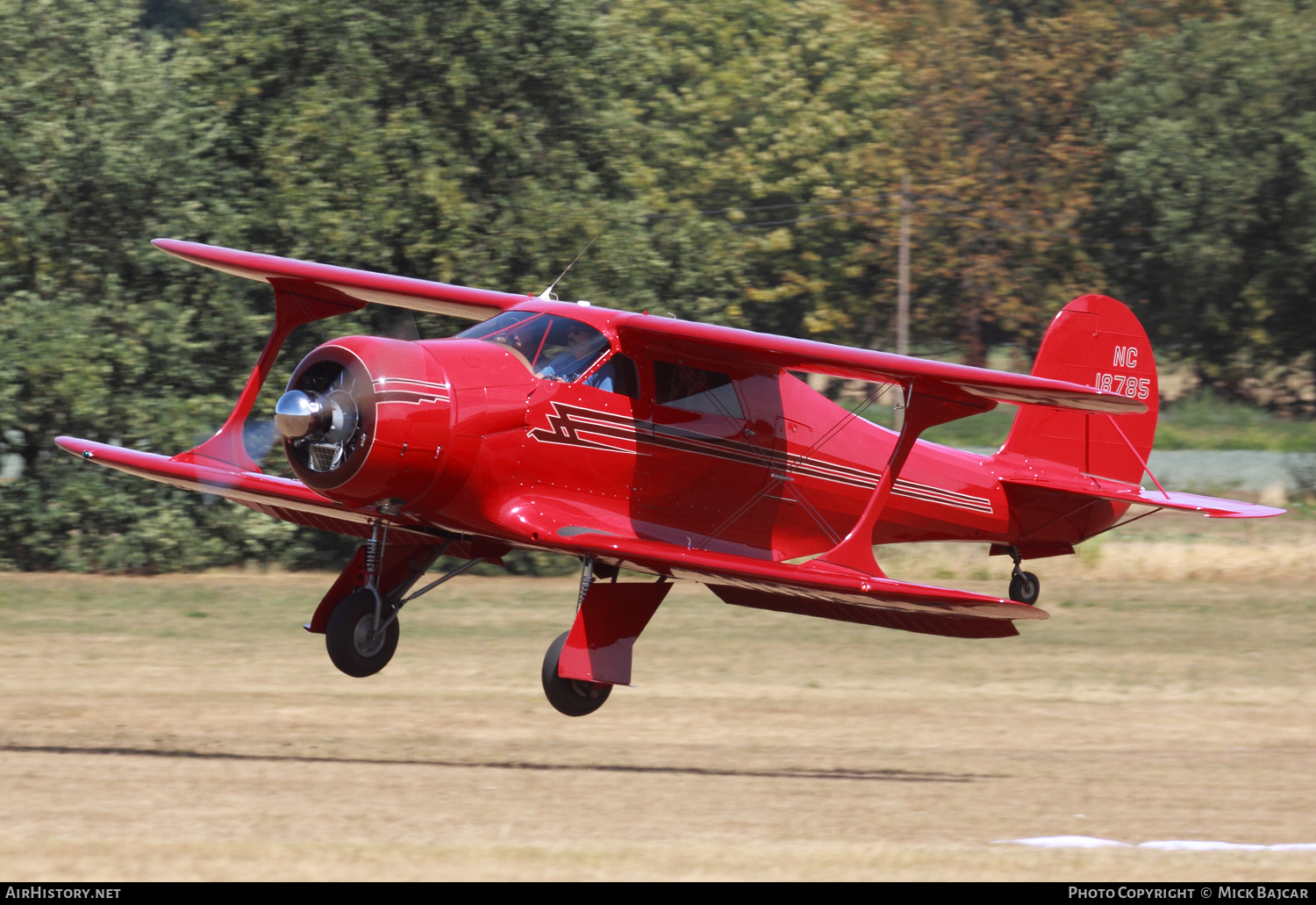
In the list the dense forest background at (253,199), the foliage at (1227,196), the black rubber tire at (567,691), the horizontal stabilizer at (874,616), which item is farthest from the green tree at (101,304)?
the foliage at (1227,196)

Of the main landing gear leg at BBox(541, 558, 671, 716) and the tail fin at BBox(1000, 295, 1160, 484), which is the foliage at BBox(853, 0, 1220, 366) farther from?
the main landing gear leg at BBox(541, 558, 671, 716)

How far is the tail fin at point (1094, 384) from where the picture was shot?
43.4 ft

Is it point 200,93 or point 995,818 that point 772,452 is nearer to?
point 995,818

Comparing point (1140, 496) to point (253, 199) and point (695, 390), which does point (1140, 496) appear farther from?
point (253, 199)

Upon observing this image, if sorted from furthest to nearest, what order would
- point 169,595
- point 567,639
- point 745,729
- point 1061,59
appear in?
point 1061,59 → point 169,595 → point 745,729 → point 567,639

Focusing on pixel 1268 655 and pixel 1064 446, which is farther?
pixel 1268 655

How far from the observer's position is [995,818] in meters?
11.2

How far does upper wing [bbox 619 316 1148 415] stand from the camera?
977 centimetres

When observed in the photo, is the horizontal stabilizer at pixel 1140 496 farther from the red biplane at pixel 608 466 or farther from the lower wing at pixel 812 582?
the lower wing at pixel 812 582

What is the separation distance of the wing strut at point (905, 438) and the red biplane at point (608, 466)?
0.5 inches

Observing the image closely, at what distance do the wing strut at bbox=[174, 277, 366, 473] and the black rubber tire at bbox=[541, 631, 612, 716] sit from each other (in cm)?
260

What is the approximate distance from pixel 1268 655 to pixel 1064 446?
288 inches

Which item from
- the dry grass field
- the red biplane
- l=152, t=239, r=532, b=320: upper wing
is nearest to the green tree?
the dry grass field
